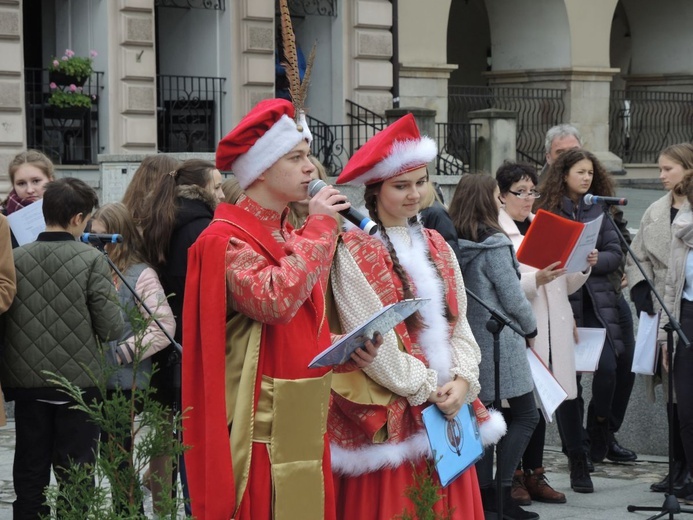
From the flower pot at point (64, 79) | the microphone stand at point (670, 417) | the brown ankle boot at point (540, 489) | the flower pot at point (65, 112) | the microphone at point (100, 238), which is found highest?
the flower pot at point (64, 79)

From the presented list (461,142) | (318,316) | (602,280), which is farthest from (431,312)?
(461,142)

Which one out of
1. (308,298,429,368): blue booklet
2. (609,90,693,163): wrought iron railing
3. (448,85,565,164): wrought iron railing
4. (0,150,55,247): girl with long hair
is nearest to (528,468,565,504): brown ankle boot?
(0,150,55,247): girl with long hair

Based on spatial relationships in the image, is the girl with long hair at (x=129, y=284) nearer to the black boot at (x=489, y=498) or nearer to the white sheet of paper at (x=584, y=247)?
the black boot at (x=489, y=498)

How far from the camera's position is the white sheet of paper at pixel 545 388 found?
23.1ft

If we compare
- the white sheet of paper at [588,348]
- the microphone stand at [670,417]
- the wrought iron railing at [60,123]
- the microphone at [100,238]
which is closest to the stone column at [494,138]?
the wrought iron railing at [60,123]

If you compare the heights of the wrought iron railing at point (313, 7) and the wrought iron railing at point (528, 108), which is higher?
the wrought iron railing at point (313, 7)

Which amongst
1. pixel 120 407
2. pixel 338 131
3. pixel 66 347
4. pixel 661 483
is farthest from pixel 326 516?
pixel 338 131

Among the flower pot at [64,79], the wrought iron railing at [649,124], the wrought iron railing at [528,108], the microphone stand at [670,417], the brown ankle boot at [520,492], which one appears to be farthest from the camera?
the wrought iron railing at [649,124]

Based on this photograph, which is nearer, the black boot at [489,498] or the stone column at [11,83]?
the black boot at [489,498]

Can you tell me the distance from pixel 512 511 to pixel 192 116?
14146 millimetres

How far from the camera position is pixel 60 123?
18516mm

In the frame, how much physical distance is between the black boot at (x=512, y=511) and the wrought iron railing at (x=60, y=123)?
12020mm

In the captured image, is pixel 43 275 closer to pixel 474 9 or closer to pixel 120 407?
pixel 120 407

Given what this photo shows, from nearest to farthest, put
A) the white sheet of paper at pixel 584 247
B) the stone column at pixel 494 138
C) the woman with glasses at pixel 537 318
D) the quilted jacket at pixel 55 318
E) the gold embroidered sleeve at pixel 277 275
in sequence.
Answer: the gold embroidered sleeve at pixel 277 275, the quilted jacket at pixel 55 318, the white sheet of paper at pixel 584 247, the woman with glasses at pixel 537 318, the stone column at pixel 494 138
